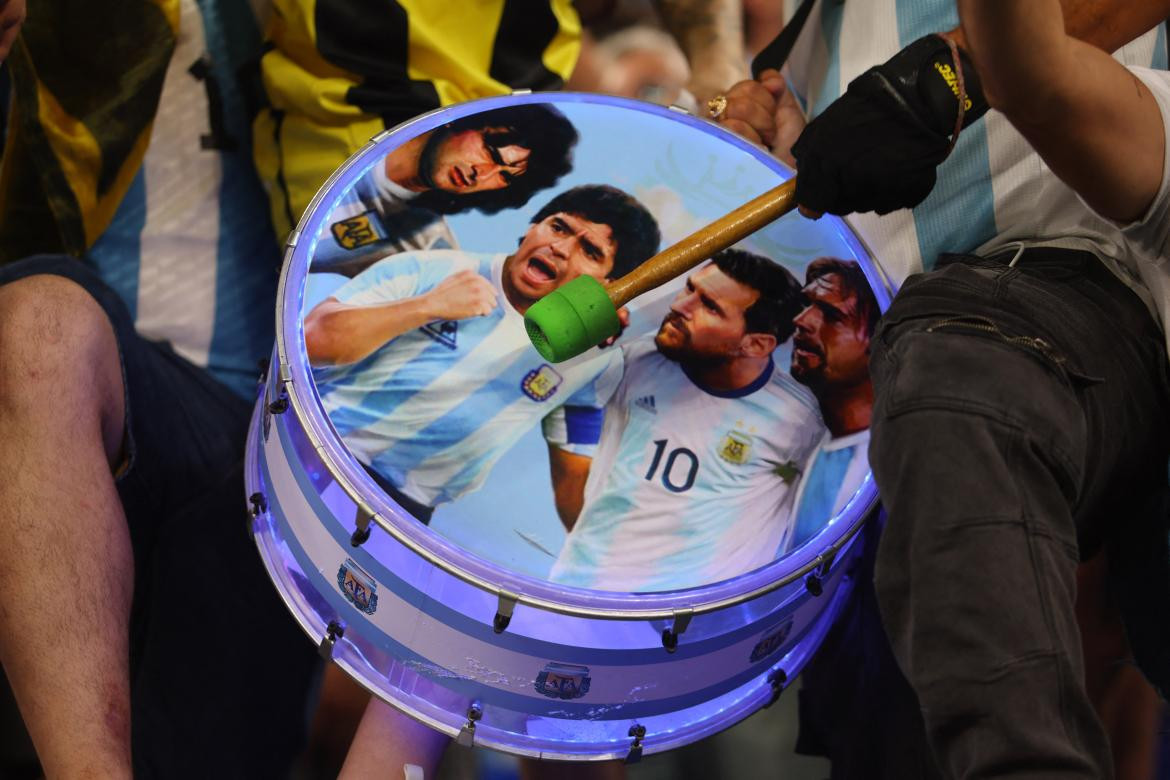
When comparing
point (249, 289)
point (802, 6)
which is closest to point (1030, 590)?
point (802, 6)

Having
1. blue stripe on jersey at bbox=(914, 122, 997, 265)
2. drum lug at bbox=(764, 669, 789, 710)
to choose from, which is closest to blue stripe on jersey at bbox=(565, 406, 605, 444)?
drum lug at bbox=(764, 669, 789, 710)

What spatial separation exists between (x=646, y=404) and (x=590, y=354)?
7 centimetres

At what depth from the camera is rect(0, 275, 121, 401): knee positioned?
1086 millimetres

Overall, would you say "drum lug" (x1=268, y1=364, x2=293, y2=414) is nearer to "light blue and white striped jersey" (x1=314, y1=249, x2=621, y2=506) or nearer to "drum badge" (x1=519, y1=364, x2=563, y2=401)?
"light blue and white striped jersey" (x1=314, y1=249, x2=621, y2=506)

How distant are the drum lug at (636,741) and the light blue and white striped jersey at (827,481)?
22cm

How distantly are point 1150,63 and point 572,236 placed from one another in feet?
2.04

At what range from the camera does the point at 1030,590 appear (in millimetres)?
757

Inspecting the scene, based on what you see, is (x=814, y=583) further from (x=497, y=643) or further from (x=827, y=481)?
(x=497, y=643)

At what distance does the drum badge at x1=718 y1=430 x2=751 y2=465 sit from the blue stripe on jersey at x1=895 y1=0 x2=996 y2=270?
1.13ft

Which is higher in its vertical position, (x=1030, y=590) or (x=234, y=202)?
(x=1030, y=590)

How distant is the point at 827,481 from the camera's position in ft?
Result: 3.14

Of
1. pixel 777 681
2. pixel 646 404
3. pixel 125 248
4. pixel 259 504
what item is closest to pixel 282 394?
pixel 259 504

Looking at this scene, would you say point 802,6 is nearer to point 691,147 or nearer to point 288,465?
point 691,147

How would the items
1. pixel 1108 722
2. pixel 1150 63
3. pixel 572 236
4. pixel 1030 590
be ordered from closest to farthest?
pixel 1030 590
pixel 572 236
pixel 1150 63
pixel 1108 722
